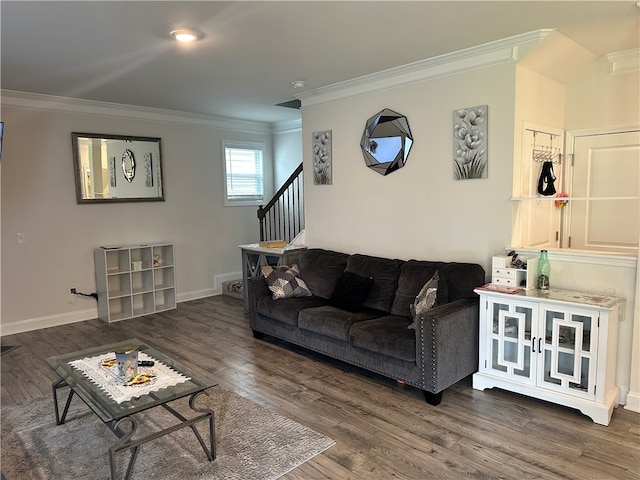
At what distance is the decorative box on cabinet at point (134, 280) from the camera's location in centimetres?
550

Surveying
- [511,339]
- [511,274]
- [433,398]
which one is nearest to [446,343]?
[433,398]

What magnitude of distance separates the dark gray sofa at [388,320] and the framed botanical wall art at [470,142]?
2.61ft

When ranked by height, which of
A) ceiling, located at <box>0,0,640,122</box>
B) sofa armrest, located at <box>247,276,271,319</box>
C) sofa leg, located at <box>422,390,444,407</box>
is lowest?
sofa leg, located at <box>422,390,444,407</box>

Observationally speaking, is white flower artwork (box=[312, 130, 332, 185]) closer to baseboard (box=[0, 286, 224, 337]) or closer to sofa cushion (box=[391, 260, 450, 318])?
sofa cushion (box=[391, 260, 450, 318])

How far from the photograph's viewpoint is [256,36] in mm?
3201

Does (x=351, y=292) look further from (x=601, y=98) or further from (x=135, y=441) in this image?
(x=601, y=98)

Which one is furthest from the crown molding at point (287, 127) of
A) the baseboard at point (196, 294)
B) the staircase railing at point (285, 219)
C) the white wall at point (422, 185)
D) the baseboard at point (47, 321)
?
the baseboard at point (47, 321)

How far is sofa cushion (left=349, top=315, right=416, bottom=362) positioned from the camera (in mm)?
3215

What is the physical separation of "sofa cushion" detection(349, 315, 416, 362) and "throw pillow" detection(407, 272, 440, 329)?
131 millimetres

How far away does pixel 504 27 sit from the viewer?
3.12 meters

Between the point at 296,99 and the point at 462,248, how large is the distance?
8.92 feet

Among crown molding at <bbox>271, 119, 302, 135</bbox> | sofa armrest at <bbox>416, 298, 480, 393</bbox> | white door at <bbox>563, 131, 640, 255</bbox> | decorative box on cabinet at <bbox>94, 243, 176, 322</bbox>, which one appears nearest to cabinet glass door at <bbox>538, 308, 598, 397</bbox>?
sofa armrest at <bbox>416, 298, 480, 393</bbox>

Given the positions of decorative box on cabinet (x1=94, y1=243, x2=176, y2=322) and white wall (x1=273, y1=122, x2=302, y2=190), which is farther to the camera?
white wall (x1=273, y1=122, x2=302, y2=190)

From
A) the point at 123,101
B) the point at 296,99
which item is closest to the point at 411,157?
the point at 296,99
